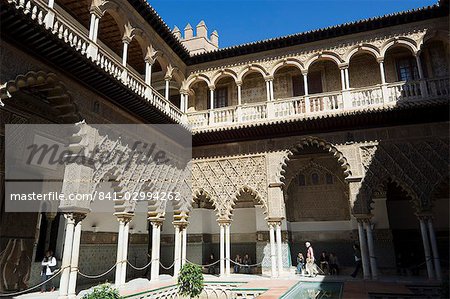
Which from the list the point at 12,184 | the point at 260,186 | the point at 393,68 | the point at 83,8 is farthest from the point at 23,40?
the point at 393,68

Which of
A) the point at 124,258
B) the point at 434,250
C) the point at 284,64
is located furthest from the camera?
the point at 284,64

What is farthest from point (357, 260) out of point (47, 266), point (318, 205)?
point (47, 266)

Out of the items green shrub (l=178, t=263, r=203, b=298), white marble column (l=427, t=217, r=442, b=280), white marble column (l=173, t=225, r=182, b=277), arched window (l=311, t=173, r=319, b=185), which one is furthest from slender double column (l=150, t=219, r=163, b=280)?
white marble column (l=427, t=217, r=442, b=280)

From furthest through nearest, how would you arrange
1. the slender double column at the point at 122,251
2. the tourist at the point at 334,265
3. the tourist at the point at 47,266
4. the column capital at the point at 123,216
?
the tourist at the point at 334,265 → the tourist at the point at 47,266 → the column capital at the point at 123,216 → the slender double column at the point at 122,251

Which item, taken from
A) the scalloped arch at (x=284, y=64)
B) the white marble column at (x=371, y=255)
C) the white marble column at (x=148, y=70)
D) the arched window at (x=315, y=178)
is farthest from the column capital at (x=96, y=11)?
the arched window at (x=315, y=178)

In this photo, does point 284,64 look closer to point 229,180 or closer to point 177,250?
point 229,180

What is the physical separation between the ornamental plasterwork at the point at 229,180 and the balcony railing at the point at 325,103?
1.39 meters

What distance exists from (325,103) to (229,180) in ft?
13.6

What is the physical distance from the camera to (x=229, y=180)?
11.4 meters

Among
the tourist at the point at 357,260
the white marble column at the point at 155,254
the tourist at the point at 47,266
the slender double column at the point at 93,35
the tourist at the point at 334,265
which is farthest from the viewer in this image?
the tourist at the point at 334,265

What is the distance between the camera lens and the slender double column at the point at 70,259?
656 centimetres

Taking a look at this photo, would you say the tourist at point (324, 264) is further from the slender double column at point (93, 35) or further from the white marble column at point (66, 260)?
the slender double column at point (93, 35)

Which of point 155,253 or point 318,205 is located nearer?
point 155,253

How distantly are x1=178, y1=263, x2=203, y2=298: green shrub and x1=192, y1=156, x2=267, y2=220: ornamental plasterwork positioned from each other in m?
3.27
